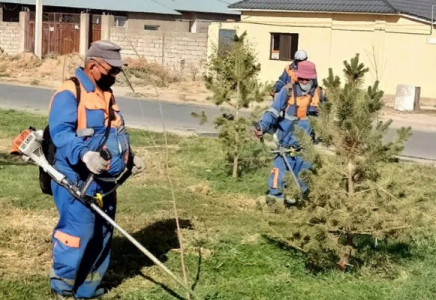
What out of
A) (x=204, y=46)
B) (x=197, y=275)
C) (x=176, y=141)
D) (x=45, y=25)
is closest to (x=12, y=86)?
(x=204, y=46)

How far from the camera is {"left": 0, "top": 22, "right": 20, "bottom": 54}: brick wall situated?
38.2 meters

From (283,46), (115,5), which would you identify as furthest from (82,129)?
(115,5)

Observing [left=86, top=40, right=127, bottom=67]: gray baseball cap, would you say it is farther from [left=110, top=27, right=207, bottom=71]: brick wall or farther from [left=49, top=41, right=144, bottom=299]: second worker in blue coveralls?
[left=110, top=27, right=207, bottom=71]: brick wall

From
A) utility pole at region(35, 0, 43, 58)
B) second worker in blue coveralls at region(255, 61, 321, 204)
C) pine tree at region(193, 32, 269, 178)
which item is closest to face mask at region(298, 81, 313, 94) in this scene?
second worker in blue coveralls at region(255, 61, 321, 204)

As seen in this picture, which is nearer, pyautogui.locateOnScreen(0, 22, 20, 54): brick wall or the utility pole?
the utility pole

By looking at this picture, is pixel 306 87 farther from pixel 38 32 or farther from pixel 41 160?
pixel 38 32

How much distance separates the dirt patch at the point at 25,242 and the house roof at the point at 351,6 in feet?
68.8

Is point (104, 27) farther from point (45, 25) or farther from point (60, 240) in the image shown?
point (60, 240)

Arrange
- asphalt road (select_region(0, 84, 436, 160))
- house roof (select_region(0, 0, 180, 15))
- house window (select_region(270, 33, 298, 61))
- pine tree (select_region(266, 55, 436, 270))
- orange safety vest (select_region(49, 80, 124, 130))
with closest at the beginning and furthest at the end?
orange safety vest (select_region(49, 80, 124, 130)), pine tree (select_region(266, 55, 436, 270)), asphalt road (select_region(0, 84, 436, 160)), house window (select_region(270, 33, 298, 61)), house roof (select_region(0, 0, 180, 15))

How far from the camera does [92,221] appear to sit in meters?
5.89

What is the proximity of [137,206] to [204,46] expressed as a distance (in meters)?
23.8

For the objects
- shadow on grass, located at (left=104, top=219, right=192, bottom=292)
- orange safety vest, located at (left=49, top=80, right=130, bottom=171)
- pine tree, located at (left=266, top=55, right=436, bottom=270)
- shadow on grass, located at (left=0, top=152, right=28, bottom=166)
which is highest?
orange safety vest, located at (left=49, top=80, right=130, bottom=171)

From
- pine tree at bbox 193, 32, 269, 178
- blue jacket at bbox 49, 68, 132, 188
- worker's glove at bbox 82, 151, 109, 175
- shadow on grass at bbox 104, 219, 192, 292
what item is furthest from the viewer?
pine tree at bbox 193, 32, 269, 178

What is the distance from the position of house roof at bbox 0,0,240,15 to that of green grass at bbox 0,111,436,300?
33.1 m
